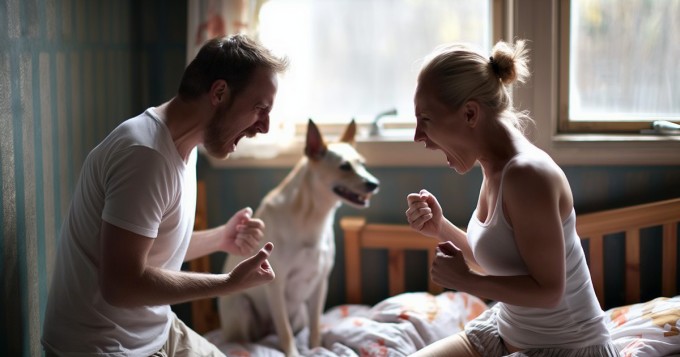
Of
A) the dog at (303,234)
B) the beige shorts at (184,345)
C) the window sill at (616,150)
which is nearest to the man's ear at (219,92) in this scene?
the beige shorts at (184,345)

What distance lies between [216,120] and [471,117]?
23.1 inches

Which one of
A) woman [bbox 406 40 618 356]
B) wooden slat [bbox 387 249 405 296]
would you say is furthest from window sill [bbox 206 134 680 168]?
woman [bbox 406 40 618 356]

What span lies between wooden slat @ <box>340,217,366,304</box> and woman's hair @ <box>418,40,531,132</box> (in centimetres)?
119

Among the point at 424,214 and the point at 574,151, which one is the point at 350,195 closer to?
the point at 424,214

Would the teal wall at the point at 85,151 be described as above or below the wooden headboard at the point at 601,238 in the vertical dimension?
above

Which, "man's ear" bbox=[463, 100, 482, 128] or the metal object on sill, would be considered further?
the metal object on sill

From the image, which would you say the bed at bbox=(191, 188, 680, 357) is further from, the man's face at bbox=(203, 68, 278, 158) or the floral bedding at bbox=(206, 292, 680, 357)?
the man's face at bbox=(203, 68, 278, 158)

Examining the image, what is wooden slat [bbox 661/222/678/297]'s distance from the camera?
100 inches

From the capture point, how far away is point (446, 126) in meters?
1.65

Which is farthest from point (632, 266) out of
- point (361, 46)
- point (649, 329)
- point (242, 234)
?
point (242, 234)

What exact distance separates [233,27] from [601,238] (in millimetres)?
1547

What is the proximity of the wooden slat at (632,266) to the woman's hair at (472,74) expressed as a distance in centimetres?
117

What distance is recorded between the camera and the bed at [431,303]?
216 centimetres

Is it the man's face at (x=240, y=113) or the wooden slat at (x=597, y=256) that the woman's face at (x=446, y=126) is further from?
the wooden slat at (x=597, y=256)
